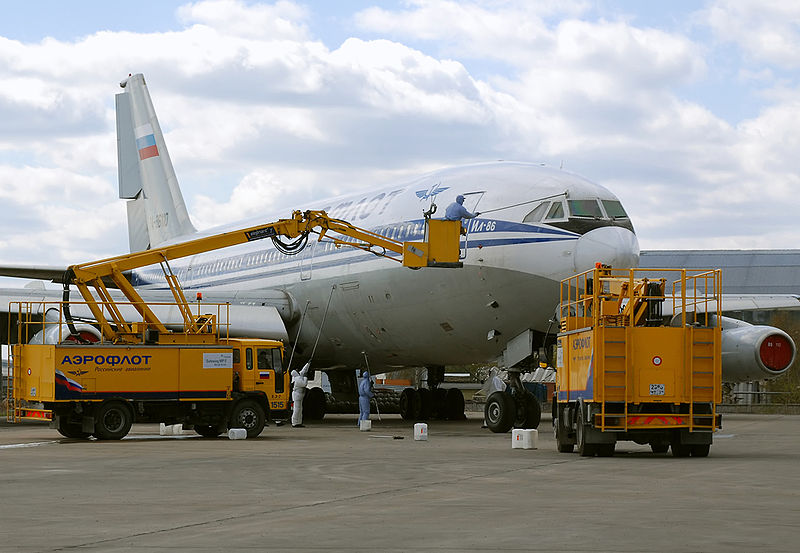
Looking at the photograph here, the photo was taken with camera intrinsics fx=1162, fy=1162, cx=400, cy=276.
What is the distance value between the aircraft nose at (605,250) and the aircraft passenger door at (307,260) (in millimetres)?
8356

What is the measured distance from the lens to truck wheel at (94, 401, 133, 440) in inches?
800

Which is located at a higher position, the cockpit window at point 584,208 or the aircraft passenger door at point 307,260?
the cockpit window at point 584,208

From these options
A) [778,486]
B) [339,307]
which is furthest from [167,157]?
[778,486]

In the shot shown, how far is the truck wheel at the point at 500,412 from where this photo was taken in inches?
849

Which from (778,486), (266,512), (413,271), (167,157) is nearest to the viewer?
(266,512)

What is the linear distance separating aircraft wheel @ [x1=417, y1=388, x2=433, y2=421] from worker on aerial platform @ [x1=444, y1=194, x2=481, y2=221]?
8471 millimetres

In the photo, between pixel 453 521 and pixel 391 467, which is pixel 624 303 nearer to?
pixel 391 467

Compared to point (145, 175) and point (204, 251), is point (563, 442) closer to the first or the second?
point (204, 251)

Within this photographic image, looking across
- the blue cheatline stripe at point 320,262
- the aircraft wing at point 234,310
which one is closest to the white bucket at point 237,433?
the blue cheatline stripe at point 320,262

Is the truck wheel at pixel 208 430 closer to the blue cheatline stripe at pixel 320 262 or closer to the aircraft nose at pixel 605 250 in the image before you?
the blue cheatline stripe at pixel 320 262

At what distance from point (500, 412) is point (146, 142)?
2185 centimetres

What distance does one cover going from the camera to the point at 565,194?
21.2m

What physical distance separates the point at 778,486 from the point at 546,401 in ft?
140

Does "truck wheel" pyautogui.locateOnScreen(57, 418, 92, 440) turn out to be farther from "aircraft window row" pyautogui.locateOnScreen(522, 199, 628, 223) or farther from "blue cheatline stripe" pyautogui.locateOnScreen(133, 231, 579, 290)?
"aircraft window row" pyautogui.locateOnScreen(522, 199, 628, 223)
